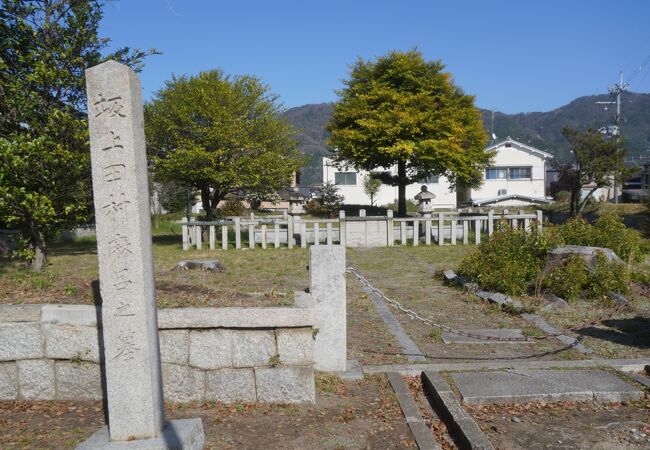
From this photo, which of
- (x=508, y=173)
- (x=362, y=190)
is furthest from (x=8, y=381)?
(x=508, y=173)

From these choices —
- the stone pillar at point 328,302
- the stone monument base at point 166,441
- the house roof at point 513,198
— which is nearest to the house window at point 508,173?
the house roof at point 513,198

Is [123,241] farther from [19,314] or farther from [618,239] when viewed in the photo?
[618,239]

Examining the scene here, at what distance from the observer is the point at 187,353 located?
13.9ft

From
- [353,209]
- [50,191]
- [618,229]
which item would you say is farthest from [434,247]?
[353,209]

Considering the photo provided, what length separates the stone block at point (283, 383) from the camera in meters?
4.29

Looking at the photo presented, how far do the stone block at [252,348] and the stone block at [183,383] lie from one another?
1.08 ft

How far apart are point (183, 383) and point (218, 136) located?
1329 centimetres

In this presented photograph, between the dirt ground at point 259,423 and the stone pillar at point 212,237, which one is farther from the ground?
the stone pillar at point 212,237

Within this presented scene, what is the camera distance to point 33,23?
10289 millimetres

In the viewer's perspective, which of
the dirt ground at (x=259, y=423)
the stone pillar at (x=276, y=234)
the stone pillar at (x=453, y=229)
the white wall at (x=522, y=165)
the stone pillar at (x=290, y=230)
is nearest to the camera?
the dirt ground at (x=259, y=423)

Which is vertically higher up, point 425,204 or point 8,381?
point 425,204

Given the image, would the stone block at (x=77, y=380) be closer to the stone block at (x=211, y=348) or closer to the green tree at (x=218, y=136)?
the stone block at (x=211, y=348)

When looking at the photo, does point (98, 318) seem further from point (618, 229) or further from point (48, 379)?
point (618, 229)

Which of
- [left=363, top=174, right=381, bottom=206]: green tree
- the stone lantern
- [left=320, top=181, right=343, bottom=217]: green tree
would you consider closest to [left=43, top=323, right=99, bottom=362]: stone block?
the stone lantern
